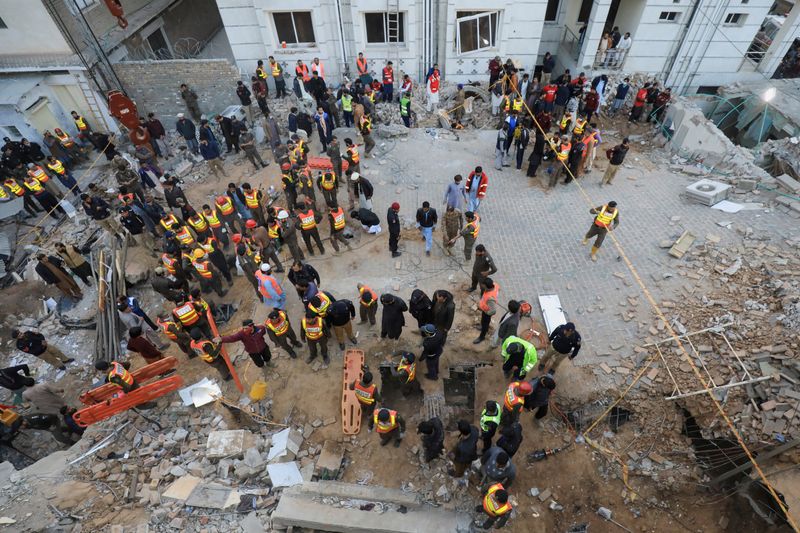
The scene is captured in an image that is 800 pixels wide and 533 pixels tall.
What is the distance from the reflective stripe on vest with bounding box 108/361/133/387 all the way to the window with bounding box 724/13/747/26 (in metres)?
22.4

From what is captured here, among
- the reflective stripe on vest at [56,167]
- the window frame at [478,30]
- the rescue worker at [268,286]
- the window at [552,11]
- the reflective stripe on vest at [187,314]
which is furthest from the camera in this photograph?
the window at [552,11]

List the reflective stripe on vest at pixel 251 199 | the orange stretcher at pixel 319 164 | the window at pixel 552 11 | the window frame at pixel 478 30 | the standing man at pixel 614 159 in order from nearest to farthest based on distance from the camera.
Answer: the reflective stripe on vest at pixel 251 199, the standing man at pixel 614 159, the orange stretcher at pixel 319 164, the window frame at pixel 478 30, the window at pixel 552 11

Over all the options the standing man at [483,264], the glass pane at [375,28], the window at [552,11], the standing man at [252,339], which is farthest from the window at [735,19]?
the standing man at [252,339]

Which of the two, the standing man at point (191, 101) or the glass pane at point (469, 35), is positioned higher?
the glass pane at point (469, 35)

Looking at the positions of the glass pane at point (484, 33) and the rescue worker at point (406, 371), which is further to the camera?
the glass pane at point (484, 33)

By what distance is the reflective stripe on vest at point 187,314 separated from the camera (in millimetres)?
8211

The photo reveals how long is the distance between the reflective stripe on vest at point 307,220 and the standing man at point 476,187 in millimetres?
4045

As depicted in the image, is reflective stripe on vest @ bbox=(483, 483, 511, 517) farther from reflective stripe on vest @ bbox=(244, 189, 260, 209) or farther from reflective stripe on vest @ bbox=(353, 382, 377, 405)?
reflective stripe on vest @ bbox=(244, 189, 260, 209)

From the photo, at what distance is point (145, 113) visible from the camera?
17.1 m

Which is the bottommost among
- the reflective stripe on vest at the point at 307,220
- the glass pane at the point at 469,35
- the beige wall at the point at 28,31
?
the reflective stripe on vest at the point at 307,220

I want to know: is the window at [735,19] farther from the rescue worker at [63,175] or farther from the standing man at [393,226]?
the rescue worker at [63,175]

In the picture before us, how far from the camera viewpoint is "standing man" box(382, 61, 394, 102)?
16062 millimetres

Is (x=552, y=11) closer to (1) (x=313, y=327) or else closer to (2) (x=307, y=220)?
(2) (x=307, y=220)

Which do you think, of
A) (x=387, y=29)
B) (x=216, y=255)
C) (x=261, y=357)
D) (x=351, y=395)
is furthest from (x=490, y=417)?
(x=387, y=29)
